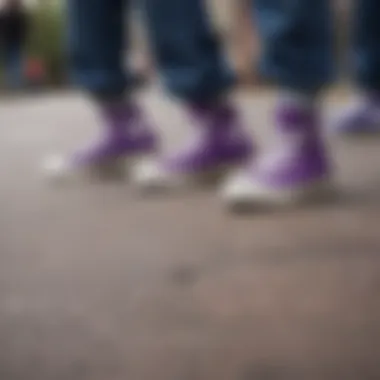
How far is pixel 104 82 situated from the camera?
1314 mm

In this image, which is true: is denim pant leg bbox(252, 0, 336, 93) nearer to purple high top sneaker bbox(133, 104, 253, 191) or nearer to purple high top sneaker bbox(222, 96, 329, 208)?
purple high top sneaker bbox(222, 96, 329, 208)

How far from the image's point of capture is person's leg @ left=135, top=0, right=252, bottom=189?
3.96 ft

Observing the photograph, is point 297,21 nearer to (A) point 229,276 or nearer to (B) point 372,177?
(B) point 372,177

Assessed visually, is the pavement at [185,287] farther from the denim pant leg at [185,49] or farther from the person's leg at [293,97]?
the denim pant leg at [185,49]

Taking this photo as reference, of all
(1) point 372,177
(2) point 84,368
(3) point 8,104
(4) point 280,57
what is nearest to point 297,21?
(4) point 280,57

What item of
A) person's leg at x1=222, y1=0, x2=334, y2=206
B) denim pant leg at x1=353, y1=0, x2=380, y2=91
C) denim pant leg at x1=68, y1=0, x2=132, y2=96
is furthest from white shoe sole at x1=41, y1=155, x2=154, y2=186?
denim pant leg at x1=353, y1=0, x2=380, y2=91

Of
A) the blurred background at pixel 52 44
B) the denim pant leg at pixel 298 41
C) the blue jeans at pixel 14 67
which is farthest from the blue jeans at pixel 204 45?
the blue jeans at pixel 14 67

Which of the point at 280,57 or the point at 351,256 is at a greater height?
the point at 280,57

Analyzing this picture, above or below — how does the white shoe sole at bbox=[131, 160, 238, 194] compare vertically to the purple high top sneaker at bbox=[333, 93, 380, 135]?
below

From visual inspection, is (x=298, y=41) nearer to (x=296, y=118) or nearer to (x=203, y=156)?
(x=296, y=118)

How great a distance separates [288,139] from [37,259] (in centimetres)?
37

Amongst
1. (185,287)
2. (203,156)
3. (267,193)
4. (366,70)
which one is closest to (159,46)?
(203,156)

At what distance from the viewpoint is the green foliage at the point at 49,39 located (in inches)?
108

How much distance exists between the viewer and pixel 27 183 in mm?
1322
